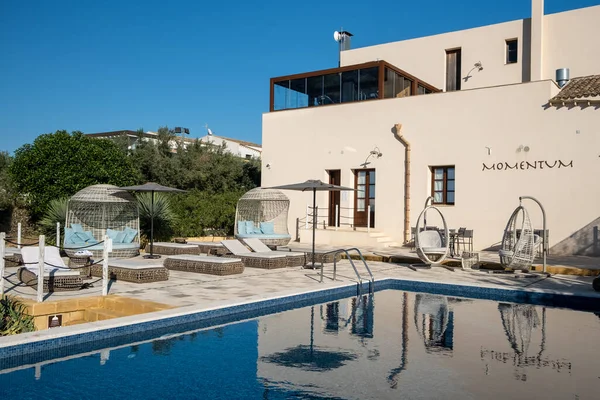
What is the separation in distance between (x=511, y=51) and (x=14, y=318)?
19.5 metres

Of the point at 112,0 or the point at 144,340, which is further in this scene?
the point at 112,0

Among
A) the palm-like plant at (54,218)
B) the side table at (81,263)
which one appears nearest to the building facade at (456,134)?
the palm-like plant at (54,218)

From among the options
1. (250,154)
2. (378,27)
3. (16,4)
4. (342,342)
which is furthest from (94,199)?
(250,154)

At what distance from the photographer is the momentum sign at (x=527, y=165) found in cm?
1570

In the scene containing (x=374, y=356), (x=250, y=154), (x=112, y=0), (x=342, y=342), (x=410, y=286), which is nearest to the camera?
(x=374, y=356)

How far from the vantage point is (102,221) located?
1552cm

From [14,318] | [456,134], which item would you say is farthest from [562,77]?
[14,318]

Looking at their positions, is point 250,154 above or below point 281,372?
above

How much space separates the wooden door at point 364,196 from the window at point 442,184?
7.30 feet

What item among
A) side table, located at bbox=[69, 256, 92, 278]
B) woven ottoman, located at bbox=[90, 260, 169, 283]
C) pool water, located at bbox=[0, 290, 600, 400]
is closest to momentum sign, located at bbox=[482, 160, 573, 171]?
pool water, located at bbox=[0, 290, 600, 400]

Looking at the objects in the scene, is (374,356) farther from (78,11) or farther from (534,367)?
(78,11)

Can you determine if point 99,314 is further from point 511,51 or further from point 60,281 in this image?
point 511,51

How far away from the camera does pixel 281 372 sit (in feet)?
17.8

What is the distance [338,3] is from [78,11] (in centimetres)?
938
